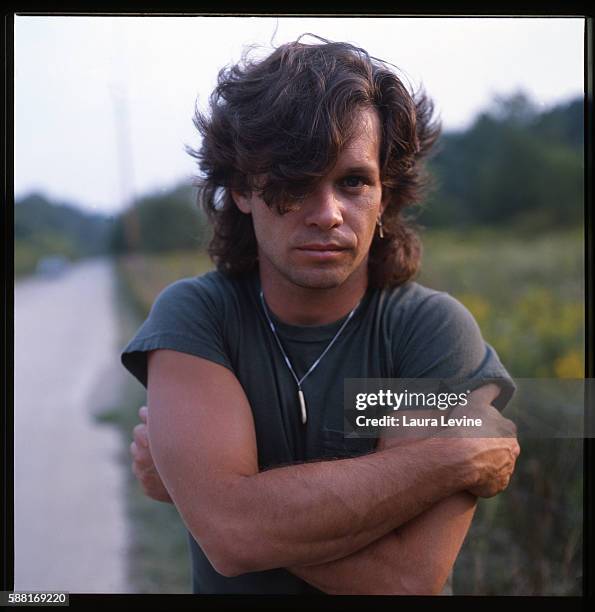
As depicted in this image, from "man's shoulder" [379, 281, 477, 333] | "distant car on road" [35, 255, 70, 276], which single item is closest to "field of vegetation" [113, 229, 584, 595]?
"distant car on road" [35, 255, 70, 276]

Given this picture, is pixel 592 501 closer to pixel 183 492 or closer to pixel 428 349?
pixel 428 349

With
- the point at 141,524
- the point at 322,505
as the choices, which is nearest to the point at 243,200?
the point at 322,505

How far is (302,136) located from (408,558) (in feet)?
3.51

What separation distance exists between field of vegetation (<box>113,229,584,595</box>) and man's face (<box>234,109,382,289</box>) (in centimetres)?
60

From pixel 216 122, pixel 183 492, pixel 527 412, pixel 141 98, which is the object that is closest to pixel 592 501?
pixel 527 412

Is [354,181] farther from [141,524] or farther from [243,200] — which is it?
[141,524]

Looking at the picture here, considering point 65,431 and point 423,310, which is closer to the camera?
point 423,310

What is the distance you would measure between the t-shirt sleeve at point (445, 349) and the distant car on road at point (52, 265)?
4.19 ft

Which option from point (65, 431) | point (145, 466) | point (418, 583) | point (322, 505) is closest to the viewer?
point (322, 505)

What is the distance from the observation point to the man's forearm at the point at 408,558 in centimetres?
178

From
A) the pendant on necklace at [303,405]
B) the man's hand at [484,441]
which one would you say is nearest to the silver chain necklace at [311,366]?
the pendant on necklace at [303,405]

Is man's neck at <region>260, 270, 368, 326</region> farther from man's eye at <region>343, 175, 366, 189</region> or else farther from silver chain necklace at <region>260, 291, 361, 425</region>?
man's eye at <region>343, 175, 366, 189</region>

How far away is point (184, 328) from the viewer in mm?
1848

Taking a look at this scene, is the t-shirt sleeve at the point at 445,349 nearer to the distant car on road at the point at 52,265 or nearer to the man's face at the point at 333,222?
the man's face at the point at 333,222
